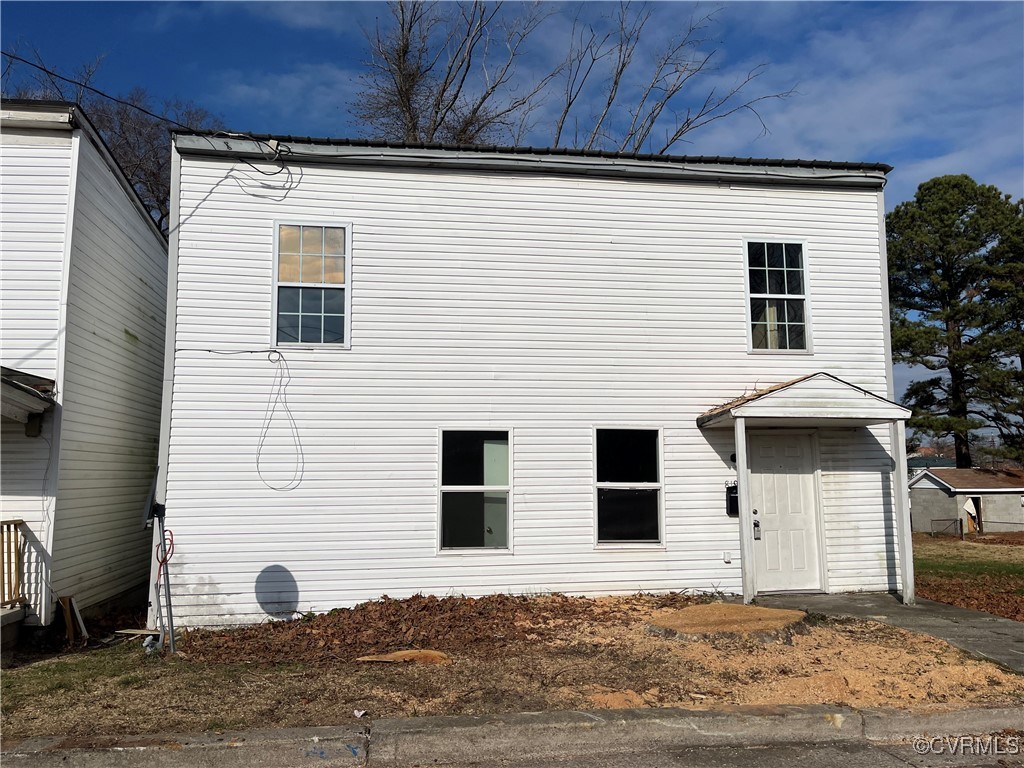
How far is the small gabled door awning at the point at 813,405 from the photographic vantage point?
893 centimetres

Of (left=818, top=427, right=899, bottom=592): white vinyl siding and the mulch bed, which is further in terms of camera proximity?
(left=818, top=427, right=899, bottom=592): white vinyl siding

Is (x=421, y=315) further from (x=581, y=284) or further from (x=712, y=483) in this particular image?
(x=712, y=483)

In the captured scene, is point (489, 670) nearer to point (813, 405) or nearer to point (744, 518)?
point (744, 518)

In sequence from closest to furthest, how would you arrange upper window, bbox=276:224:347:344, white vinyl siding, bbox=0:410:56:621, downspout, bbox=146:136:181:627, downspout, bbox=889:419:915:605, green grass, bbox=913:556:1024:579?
1. white vinyl siding, bbox=0:410:56:621
2. downspout, bbox=146:136:181:627
3. upper window, bbox=276:224:347:344
4. downspout, bbox=889:419:915:605
5. green grass, bbox=913:556:1024:579

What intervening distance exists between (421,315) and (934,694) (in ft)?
21.7

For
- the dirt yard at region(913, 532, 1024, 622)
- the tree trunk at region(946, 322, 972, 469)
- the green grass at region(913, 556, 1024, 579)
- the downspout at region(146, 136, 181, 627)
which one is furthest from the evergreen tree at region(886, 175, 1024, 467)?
the downspout at region(146, 136, 181, 627)

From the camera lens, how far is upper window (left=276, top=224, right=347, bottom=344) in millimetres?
9180

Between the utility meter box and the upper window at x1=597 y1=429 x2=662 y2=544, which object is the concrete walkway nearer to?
the utility meter box

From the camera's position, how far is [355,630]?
26.1ft

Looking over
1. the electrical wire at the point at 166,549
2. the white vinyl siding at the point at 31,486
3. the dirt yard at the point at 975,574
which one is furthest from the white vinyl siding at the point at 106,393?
the dirt yard at the point at 975,574

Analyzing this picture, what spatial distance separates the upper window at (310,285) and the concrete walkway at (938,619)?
641 centimetres
